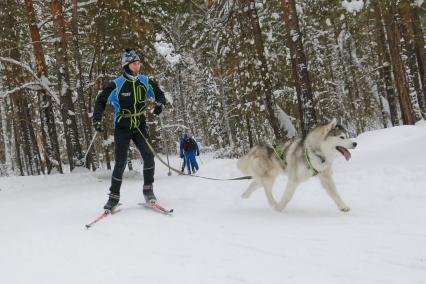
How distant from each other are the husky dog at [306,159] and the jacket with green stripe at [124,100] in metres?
2.13

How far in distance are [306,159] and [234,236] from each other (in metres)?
1.76

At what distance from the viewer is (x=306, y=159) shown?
5973 mm

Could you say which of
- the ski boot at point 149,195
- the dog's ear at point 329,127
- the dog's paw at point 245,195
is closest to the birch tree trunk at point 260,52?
the dog's paw at point 245,195

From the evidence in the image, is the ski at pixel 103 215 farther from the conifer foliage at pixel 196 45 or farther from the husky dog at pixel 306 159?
the conifer foliage at pixel 196 45

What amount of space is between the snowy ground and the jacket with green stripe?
1.50m

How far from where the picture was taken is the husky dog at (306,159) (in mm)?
5844

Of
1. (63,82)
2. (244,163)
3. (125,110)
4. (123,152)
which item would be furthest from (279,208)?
(63,82)

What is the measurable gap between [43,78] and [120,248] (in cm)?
1116

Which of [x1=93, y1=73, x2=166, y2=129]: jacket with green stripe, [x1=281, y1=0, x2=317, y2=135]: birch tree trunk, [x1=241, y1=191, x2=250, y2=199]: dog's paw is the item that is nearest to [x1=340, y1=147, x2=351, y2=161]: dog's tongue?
[x1=241, y1=191, x2=250, y2=199]: dog's paw

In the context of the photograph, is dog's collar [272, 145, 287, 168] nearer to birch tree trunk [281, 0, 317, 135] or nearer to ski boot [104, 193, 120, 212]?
ski boot [104, 193, 120, 212]

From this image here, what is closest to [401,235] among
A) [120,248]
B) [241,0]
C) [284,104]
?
[120,248]

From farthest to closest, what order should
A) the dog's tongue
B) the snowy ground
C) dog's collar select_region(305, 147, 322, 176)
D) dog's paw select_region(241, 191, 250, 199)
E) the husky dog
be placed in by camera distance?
dog's paw select_region(241, 191, 250, 199) < dog's collar select_region(305, 147, 322, 176) < the husky dog < the dog's tongue < the snowy ground

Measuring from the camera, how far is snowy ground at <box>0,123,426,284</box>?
365 cm

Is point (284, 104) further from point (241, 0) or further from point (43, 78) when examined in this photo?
point (43, 78)
